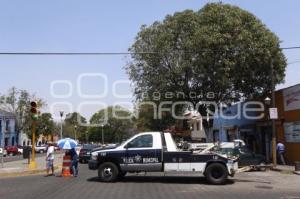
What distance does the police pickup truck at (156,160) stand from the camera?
2038 centimetres

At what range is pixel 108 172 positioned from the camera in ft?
68.7

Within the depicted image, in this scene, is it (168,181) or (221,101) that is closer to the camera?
(168,181)

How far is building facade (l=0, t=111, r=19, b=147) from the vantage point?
93.9m

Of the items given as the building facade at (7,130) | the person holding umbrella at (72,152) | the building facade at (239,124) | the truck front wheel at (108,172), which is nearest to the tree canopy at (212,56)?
the building facade at (239,124)

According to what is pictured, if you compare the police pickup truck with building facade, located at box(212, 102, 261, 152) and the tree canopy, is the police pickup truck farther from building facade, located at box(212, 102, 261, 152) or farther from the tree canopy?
building facade, located at box(212, 102, 261, 152)

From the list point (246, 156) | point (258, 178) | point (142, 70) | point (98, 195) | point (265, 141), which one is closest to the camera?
point (98, 195)

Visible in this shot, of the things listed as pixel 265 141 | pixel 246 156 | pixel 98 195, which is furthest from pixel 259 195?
pixel 265 141

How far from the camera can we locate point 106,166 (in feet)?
68.8

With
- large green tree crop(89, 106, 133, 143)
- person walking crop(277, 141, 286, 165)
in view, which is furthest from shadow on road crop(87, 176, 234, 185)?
large green tree crop(89, 106, 133, 143)

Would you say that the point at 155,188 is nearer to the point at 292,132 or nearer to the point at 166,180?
the point at 166,180

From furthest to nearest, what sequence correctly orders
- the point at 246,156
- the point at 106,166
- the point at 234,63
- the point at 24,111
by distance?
1. the point at 24,111
2. the point at 234,63
3. the point at 246,156
4. the point at 106,166

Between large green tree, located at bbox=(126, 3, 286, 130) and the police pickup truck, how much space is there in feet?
43.5

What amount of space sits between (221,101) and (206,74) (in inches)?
155

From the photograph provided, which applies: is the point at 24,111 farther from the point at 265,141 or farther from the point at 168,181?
the point at 168,181
